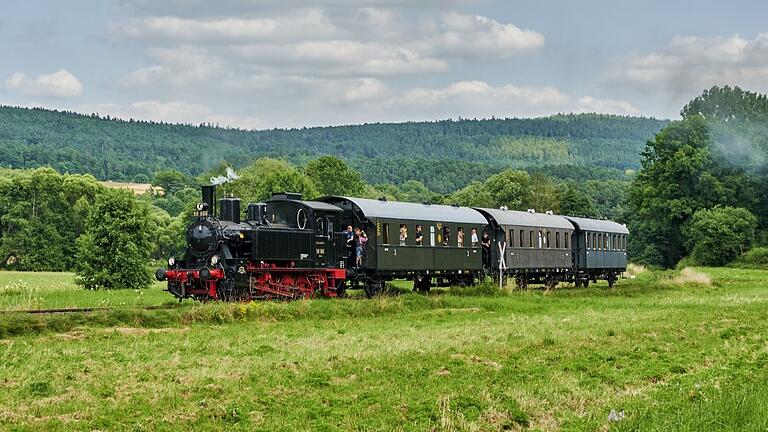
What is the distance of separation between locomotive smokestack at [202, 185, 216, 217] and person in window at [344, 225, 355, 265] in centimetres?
547

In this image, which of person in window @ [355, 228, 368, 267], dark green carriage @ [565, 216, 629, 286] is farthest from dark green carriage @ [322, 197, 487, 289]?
dark green carriage @ [565, 216, 629, 286]

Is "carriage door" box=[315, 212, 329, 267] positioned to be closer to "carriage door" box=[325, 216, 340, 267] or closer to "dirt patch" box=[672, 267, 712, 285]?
"carriage door" box=[325, 216, 340, 267]

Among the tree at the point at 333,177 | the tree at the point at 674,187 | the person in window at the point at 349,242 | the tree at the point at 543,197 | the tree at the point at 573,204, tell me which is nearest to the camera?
the person in window at the point at 349,242

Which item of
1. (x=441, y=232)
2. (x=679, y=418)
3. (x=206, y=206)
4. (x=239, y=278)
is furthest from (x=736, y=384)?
(x=441, y=232)

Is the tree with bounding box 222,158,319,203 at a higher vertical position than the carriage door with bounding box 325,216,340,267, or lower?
higher

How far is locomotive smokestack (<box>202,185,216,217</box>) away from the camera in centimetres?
3400

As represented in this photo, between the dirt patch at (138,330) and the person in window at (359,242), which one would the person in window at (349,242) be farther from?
the dirt patch at (138,330)

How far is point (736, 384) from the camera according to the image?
18.3 m

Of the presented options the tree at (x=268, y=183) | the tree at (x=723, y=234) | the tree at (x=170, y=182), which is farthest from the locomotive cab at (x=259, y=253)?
the tree at (x=170, y=182)

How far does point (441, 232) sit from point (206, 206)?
1209cm

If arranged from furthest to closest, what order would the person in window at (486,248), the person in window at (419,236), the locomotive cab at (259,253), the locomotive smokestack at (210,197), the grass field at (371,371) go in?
the person in window at (486,248) → the person in window at (419,236) → the locomotive smokestack at (210,197) → the locomotive cab at (259,253) → the grass field at (371,371)

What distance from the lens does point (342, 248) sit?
121ft

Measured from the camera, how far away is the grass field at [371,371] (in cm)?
1481

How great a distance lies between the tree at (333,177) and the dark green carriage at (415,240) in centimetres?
7474
